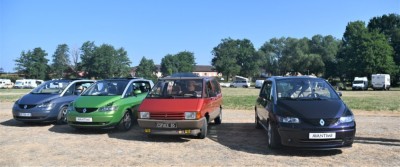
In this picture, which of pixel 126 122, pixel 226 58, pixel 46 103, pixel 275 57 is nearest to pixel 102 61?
pixel 226 58

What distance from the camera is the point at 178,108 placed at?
28.2 ft

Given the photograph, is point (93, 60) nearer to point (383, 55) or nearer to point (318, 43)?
point (318, 43)

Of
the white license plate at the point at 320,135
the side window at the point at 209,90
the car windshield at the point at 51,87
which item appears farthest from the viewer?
the car windshield at the point at 51,87

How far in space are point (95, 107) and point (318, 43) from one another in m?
88.5

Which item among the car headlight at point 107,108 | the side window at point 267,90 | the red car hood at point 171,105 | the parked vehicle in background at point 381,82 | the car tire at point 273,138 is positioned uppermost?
the parked vehicle in background at point 381,82

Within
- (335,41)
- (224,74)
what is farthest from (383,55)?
(224,74)

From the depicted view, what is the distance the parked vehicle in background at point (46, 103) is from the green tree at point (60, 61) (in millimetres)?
90565

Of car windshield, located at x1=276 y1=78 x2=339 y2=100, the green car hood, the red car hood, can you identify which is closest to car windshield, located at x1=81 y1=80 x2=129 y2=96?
the green car hood

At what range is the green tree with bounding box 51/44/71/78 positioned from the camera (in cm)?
9825

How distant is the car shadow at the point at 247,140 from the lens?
7.47 m

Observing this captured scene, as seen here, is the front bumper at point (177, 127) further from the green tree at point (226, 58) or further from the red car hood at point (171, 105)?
the green tree at point (226, 58)

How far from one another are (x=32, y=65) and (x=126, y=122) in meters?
88.9

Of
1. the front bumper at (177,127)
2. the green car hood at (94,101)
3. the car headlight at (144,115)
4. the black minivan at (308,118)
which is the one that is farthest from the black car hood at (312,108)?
the green car hood at (94,101)

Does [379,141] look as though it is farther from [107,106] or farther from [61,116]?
[61,116]
